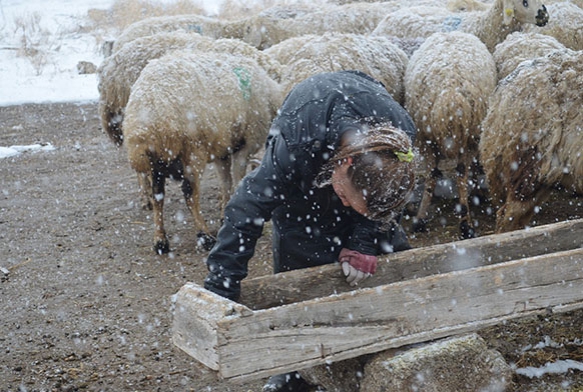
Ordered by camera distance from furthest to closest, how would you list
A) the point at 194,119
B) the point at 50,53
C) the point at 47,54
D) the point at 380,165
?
1. the point at 50,53
2. the point at 47,54
3. the point at 194,119
4. the point at 380,165

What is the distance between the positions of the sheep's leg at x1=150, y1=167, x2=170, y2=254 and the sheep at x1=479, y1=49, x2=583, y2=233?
240 centimetres

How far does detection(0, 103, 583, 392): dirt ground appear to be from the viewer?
3455 millimetres

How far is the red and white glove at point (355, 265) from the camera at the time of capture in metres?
2.96

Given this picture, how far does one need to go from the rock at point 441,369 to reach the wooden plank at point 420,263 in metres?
0.50

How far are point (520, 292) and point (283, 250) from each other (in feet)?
3.60

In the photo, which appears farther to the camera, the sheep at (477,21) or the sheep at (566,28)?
the sheep at (566,28)

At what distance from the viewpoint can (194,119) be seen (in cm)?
507

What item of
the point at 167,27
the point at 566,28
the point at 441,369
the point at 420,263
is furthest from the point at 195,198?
the point at 566,28

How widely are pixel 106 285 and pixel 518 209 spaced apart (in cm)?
279

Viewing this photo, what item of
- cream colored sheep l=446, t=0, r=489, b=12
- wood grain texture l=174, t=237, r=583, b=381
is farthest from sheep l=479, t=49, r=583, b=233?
cream colored sheep l=446, t=0, r=489, b=12

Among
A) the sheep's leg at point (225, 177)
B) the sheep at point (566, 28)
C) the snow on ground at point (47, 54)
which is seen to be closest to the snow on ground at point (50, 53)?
the snow on ground at point (47, 54)

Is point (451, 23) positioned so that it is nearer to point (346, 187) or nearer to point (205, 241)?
point (205, 241)

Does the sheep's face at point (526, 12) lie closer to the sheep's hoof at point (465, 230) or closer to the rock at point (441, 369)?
the sheep's hoof at point (465, 230)

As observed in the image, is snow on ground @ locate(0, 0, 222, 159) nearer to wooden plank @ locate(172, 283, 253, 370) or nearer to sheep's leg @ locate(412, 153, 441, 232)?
sheep's leg @ locate(412, 153, 441, 232)
